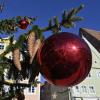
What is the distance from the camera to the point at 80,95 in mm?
44281

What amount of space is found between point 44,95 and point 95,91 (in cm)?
890

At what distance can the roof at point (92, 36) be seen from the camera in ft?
187

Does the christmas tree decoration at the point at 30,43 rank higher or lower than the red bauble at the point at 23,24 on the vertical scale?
lower

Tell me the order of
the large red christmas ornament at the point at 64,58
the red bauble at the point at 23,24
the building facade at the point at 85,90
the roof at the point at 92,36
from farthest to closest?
the roof at the point at 92,36 → the building facade at the point at 85,90 → the red bauble at the point at 23,24 → the large red christmas ornament at the point at 64,58

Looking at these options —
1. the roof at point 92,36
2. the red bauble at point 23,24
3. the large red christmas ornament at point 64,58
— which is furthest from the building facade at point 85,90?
the large red christmas ornament at point 64,58

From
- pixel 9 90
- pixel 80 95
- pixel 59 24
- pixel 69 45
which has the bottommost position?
pixel 9 90

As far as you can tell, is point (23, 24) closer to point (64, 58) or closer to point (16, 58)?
point (16, 58)

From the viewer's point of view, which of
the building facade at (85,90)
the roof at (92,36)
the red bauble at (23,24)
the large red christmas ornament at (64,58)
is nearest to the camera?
the large red christmas ornament at (64,58)

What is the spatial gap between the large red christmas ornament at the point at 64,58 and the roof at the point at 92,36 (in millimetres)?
53624

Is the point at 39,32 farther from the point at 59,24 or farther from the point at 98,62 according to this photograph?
the point at 98,62

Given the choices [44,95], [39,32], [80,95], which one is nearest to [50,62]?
[39,32]

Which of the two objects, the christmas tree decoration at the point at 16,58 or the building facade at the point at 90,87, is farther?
the building facade at the point at 90,87

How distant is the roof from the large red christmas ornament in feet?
176

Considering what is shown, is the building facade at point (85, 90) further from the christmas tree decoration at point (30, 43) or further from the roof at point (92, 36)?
the christmas tree decoration at point (30, 43)
